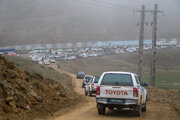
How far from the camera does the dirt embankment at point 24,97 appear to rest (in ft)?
40.4

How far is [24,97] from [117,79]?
427 cm

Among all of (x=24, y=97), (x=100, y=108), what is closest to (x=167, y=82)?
(x=100, y=108)

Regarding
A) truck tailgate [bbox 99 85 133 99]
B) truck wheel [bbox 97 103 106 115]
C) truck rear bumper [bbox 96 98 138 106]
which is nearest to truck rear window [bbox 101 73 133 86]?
truck tailgate [bbox 99 85 133 99]

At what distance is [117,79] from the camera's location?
13242 millimetres

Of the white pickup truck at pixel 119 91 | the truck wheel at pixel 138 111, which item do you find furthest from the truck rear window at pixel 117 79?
the truck wheel at pixel 138 111

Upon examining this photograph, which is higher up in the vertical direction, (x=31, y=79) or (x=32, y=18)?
(x=32, y=18)

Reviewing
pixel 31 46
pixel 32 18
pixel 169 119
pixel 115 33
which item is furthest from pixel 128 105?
pixel 32 18

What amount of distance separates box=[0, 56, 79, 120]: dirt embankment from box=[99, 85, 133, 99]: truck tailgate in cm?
269

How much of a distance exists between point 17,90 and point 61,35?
463 ft

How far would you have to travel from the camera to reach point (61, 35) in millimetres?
154375

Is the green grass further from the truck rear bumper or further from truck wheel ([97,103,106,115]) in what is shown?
the truck rear bumper

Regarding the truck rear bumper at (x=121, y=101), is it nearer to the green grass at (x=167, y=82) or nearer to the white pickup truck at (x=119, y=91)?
the white pickup truck at (x=119, y=91)

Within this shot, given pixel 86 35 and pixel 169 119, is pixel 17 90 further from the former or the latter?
pixel 86 35

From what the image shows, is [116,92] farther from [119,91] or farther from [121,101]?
[121,101]
